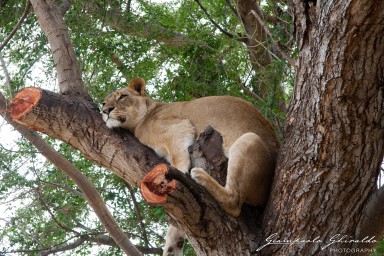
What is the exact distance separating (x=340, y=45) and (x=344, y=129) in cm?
55

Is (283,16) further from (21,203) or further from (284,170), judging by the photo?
(21,203)

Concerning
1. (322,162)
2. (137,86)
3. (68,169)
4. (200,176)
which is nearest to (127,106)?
(137,86)

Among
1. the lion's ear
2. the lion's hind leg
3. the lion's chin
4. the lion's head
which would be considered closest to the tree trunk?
the lion's hind leg

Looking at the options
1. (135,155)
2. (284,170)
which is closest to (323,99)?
(284,170)

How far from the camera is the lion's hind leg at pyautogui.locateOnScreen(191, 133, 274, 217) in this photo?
4559 millimetres

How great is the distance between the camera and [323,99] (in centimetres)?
414

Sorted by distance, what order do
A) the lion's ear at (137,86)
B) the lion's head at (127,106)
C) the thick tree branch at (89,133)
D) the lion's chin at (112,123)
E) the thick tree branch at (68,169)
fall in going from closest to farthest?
1. the thick tree branch at (89,133)
2. the lion's chin at (112,123)
3. the thick tree branch at (68,169)
4. the lion's head at (127,106)
5. the lion's ear at (137,86)

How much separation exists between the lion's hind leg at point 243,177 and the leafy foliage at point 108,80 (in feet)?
7.62

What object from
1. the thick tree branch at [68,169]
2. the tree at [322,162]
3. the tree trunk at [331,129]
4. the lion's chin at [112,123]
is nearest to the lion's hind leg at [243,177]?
the tree at [322,162]

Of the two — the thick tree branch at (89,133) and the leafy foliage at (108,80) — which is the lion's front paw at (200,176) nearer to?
the thick tree branch at (89,133)

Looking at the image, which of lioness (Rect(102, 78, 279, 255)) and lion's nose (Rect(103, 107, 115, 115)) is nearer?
lioness (Rect(102, 78, 279, 255))

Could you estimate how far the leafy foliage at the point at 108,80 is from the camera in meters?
7.46

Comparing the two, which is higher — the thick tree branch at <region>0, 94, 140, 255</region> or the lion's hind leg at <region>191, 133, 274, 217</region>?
the thick tree branch at <region>0, 94, 140, 255</region>

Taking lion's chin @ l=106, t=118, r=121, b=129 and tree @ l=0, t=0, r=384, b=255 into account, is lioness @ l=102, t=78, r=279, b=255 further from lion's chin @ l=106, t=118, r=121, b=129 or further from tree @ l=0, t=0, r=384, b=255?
tree @ l=0, t=0, r=384, b=255
